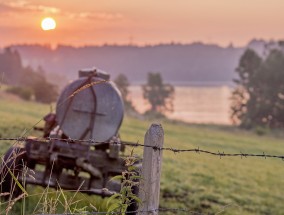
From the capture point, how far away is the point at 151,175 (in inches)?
Result: 156

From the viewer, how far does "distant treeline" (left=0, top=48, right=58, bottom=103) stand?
59.0 metres

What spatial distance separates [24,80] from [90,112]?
86239 mm

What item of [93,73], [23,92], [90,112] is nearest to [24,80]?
[23,92]

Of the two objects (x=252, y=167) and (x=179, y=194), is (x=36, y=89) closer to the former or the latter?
(x=252, y=167)

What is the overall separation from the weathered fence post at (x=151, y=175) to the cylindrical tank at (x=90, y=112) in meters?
4.73

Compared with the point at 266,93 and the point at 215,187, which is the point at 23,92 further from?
the point at 215,187

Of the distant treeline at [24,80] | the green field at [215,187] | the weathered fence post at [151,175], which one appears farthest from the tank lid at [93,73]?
the weathered fence post at [151,175]

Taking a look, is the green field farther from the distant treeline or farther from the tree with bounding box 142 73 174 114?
the tree with bounding box 142 73 174 114

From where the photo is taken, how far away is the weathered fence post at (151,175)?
3938mm

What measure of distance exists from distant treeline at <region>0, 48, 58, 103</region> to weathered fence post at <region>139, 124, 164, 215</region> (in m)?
1.49

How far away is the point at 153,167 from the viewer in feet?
13.0

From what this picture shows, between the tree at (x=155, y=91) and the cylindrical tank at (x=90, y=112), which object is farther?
the tree at (x=155, y=91)

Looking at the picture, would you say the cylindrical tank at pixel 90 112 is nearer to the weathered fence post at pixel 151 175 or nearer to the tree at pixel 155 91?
the weathered fence post at pixel 151 175

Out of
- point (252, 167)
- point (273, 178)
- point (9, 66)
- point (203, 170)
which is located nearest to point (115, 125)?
point (203, 170)
